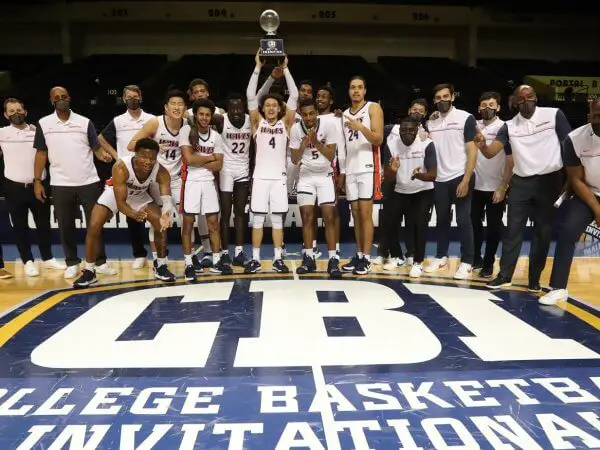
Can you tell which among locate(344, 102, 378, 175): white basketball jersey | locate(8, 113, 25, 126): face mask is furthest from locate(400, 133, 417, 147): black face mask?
locate(8, 113, 25, 126): face mask

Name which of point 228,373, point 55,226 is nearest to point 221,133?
point 228,373

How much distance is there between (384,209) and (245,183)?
148 centimetres

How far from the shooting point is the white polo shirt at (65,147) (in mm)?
5406

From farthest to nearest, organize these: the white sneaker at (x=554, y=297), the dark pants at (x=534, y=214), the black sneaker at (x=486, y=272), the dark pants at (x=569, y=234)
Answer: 1. the black sneaker at (x=486, y=272)
2. the dark pants at (x=534, y=214)
3. the white sneaker at (x=554, y=297)
4. the dark pants at (x=569, y=234)

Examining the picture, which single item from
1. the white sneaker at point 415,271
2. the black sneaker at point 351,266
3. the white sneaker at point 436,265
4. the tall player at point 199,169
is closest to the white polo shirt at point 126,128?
the tall player at point 199,169

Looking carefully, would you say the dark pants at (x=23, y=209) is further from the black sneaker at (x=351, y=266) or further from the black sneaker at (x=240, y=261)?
the black sneaker at (x=351, y=266)

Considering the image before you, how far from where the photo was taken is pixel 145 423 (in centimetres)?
234

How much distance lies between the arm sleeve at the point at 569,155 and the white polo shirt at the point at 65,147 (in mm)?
4344

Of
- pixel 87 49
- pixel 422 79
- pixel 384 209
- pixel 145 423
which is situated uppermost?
pixel 87 49

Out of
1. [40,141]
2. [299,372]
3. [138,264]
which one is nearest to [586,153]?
[299,372]

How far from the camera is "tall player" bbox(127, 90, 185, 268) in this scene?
5.27 m

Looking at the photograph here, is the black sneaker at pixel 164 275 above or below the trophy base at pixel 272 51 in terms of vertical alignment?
below

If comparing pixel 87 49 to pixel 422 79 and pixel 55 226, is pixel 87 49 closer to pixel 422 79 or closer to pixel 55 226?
pixel 422 79

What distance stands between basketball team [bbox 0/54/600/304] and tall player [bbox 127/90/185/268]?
10mm
